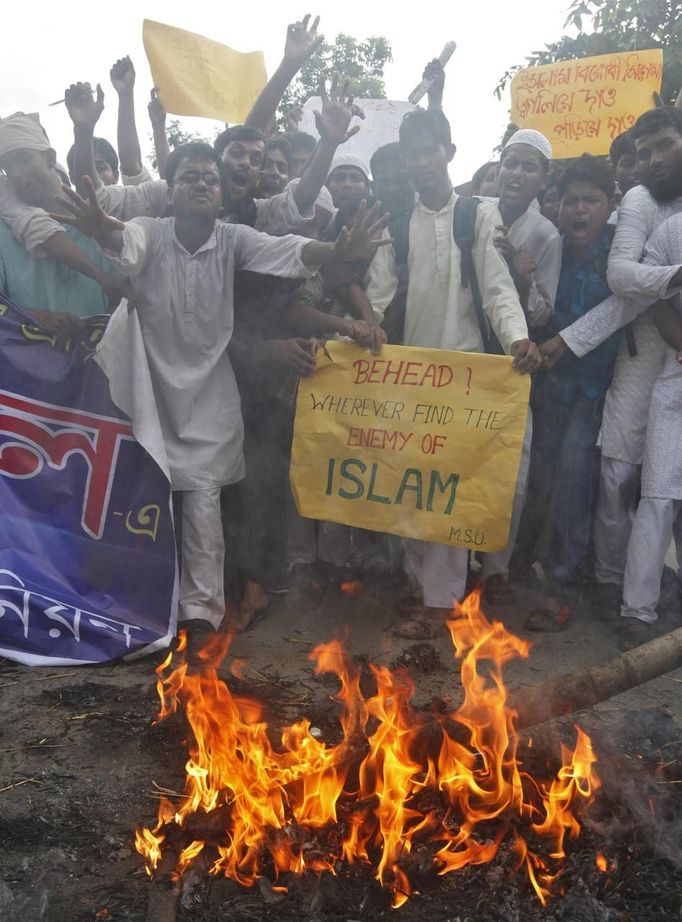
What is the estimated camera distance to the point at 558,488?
4777 millimetres

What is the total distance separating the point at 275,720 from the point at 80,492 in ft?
5.45

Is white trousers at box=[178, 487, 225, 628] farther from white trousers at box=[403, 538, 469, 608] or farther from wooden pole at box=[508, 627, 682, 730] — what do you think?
wooden pole at box=[508, 627, 682, 730]

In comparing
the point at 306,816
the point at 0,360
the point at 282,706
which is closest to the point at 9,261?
the point at 0,360

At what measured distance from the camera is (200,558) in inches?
171

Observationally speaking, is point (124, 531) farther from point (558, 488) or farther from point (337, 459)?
point (558, 488)

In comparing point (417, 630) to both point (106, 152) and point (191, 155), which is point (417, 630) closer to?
point (191, 155)

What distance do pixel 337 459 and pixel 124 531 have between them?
1.21 metres

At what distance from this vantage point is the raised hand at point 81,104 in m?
4.54

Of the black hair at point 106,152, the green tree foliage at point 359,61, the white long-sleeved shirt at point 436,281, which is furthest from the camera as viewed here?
the green tree foliage at point 359,61

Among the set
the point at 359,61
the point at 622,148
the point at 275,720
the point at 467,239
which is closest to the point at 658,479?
the point at 467,239

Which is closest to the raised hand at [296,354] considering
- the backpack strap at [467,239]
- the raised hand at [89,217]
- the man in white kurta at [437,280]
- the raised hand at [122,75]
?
the man in white kurta at [437,280]

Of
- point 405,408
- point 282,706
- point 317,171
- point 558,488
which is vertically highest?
point 317,171

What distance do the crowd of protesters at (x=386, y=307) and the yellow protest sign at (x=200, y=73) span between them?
4.32ft

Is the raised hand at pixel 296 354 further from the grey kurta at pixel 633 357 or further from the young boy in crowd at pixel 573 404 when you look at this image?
the grey kurta at pixel 633 357
